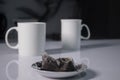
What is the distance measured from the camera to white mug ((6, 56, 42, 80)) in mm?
646

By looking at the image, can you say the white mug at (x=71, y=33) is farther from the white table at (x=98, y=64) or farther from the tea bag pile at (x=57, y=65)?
the tea bag pile at (x=57, y=65)

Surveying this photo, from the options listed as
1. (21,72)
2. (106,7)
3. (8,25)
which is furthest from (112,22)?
(21,72)

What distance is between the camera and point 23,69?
731mm

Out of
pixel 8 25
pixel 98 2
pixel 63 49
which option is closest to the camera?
pixel 63 49

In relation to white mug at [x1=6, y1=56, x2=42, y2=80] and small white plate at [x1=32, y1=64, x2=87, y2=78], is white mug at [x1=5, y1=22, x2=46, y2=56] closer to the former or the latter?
white mug at [x1=6, y1=56, x2=42, y2=80]

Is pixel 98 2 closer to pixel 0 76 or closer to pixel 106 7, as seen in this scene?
pixel 106 7

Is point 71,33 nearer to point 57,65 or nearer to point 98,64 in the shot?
point 98,64

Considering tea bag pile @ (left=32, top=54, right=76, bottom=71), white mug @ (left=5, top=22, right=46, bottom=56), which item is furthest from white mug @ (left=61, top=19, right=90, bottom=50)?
tea bag pile @ (left=32, top=54, right=76, bottom=71)

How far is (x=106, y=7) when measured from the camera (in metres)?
1.47

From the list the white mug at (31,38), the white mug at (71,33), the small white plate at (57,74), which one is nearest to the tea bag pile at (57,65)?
the small white plate at (57,74)

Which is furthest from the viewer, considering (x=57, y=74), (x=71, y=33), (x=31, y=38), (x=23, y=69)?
(x=71, y=33)

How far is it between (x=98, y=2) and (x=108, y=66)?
29.0 inches

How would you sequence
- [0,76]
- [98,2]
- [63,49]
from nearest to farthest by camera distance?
[0,76] < [63,49] < [98,2]

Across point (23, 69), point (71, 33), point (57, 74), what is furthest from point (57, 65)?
point (71, 33)
